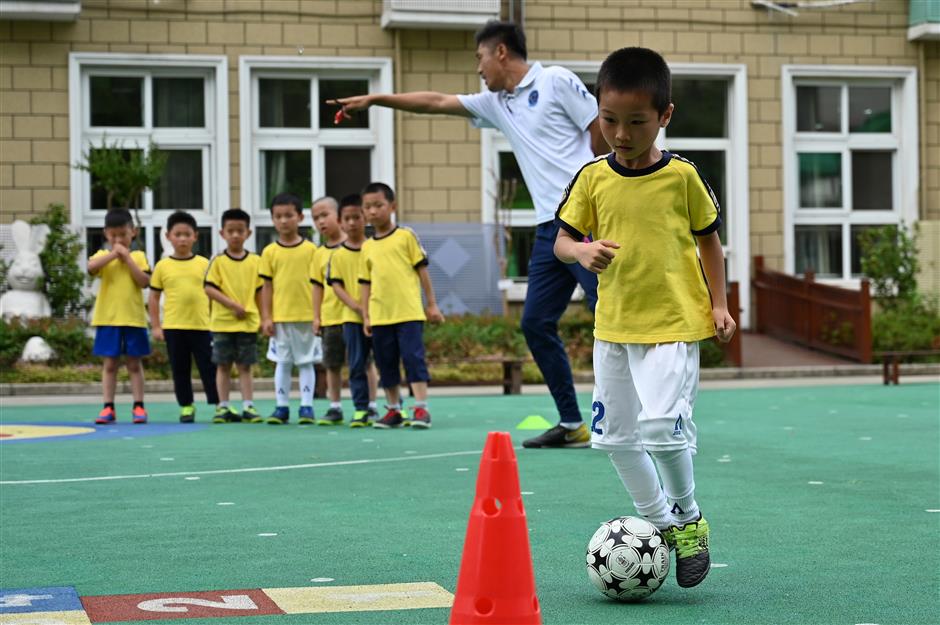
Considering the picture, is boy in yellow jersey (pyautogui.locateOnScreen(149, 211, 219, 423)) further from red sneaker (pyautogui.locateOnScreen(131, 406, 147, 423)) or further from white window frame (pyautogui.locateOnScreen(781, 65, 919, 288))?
white window frame (pyautogui.locateOnScreen(781, 65, 919, 288))

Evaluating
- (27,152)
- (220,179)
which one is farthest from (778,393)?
(27,152)

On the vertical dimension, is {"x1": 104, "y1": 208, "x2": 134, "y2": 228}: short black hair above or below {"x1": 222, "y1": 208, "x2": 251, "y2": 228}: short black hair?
below

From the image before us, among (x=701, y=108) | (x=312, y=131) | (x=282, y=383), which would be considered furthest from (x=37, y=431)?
(x=701, y=108)

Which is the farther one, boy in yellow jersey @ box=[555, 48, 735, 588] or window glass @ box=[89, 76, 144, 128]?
window glass @ box=[89, 76, 144, 128]

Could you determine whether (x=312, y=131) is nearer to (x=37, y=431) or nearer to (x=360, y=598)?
(x=37, y=431)

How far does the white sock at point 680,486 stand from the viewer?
4.62 m

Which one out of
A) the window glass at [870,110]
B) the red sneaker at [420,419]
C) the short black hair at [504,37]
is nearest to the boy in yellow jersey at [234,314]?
the red sneaker at [420,419]

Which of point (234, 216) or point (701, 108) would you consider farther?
point (701, 108)

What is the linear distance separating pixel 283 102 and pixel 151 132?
1989 millimetres

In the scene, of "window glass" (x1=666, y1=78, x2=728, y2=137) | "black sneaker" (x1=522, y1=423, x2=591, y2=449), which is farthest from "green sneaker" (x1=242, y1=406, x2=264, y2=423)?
"window glass" (x1=666, y1=78, x2=728, y2=137)

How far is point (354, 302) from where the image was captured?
11805mm

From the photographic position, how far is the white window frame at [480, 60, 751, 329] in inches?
912

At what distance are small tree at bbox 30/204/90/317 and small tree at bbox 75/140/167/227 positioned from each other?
79cm

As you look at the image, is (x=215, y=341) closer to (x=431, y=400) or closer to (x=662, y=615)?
(x=431, y=400)
